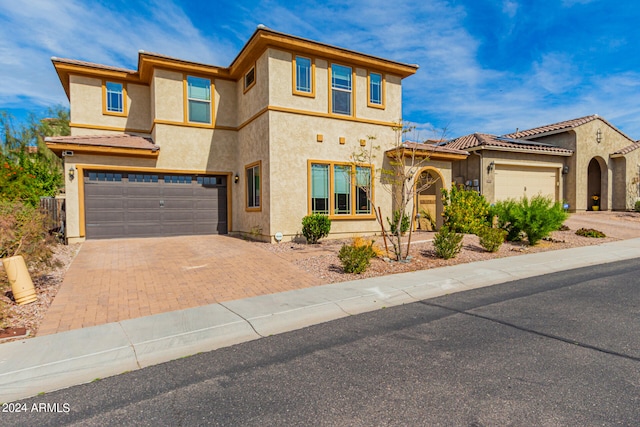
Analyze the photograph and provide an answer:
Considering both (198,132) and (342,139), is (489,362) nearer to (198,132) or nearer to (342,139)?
(342,139)

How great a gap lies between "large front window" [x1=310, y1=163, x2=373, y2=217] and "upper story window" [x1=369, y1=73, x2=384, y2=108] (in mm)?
2729

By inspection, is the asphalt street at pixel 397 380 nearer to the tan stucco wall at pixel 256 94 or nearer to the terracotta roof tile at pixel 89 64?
the tan stucco wall at pixel 256 94

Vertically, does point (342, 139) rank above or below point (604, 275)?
above

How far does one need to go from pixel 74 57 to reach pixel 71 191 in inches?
239

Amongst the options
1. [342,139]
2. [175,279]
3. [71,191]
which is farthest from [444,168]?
[71,191]

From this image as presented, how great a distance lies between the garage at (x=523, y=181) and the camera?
1808 cm

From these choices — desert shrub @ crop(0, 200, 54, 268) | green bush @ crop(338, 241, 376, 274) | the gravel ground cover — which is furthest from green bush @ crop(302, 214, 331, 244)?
desert shrub @ crop(0, 200, 54, 268)

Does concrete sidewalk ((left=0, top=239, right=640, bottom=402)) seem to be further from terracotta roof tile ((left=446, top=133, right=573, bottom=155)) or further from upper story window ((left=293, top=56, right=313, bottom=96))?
terracotta roof tile ((left=446, top=133, right=573, bottom=155))

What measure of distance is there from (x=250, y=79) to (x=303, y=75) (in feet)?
8.09

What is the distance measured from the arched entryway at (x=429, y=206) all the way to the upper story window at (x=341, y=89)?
4.59 meters

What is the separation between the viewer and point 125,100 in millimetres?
16000

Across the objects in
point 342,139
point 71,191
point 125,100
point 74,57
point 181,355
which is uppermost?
point 74,57

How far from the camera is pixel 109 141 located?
14070 millimetres

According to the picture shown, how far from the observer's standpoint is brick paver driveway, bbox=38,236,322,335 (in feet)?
20.1
